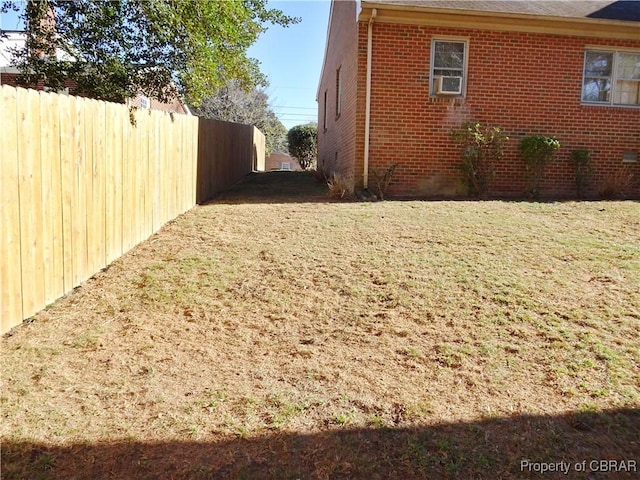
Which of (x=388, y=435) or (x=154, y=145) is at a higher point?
(x=154, y=145)

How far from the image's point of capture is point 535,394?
3.07m

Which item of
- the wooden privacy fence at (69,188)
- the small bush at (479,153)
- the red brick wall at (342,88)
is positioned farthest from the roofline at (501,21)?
the wooden privacy fence at (69,188)

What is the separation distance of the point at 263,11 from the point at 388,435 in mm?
10168

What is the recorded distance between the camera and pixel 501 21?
952 centimetres

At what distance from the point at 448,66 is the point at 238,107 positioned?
987 inches

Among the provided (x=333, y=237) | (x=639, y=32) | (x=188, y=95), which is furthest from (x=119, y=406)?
(x=639, y=32)

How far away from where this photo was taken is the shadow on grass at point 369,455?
243 centimetres

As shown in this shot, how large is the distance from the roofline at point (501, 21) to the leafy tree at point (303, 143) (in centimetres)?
1573

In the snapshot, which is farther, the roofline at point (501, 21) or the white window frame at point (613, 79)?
the white window frame at point (613, 79)

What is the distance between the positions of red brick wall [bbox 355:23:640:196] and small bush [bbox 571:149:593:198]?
0.69ft

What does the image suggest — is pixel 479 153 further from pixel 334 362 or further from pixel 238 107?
pixel 238 107

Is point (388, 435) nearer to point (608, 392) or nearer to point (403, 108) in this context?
point (608, 392)

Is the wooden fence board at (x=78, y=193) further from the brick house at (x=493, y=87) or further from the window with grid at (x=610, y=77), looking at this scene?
the window with grid at (x=610, y=77)

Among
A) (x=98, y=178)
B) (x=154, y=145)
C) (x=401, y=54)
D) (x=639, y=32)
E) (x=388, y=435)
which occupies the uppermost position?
(x=639, y=32)
